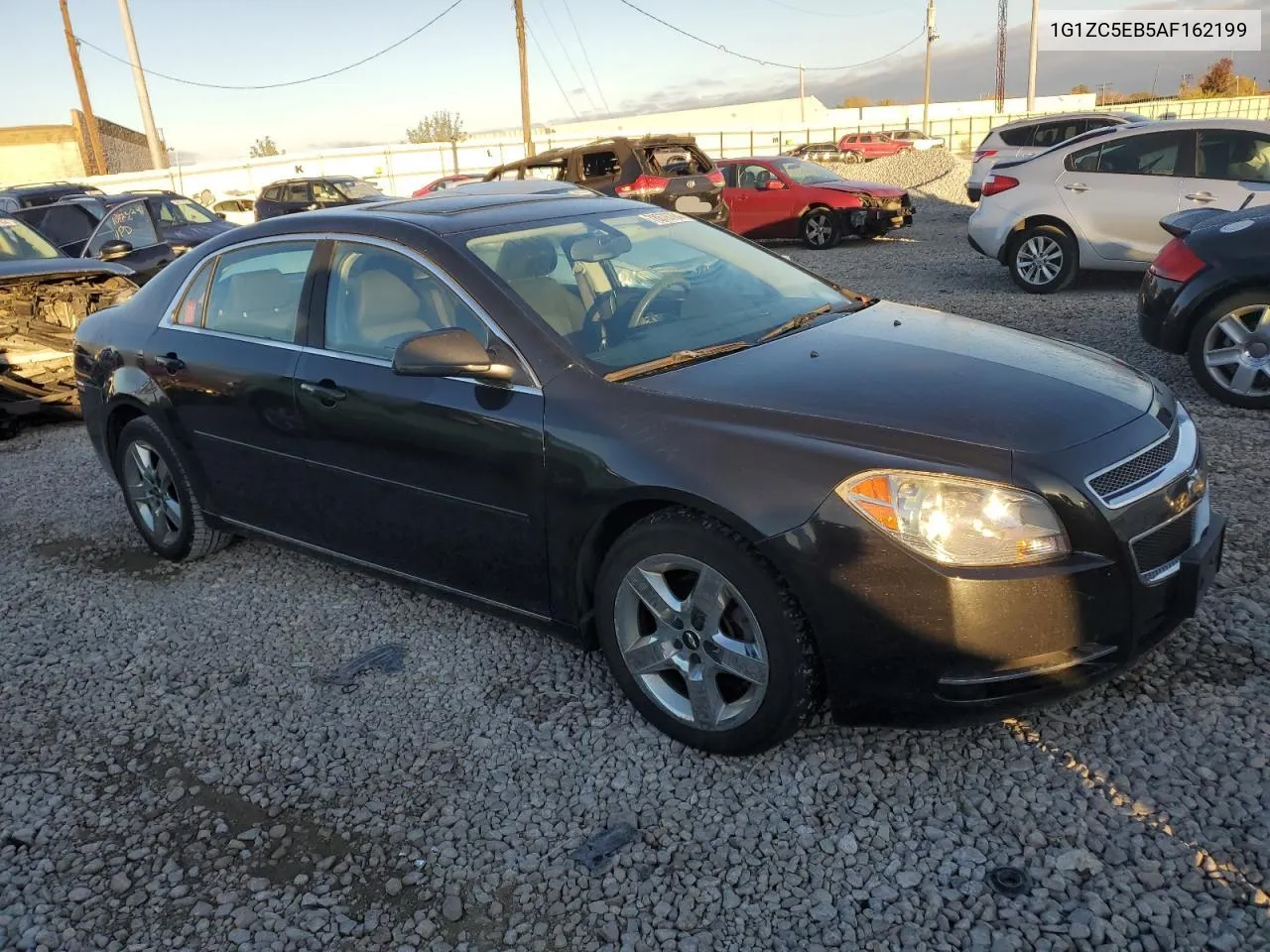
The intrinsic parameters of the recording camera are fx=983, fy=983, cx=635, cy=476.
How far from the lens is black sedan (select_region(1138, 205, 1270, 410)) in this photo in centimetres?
581

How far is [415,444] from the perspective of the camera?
3.50 m

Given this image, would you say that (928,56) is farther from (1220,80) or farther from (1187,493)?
(1187,493)

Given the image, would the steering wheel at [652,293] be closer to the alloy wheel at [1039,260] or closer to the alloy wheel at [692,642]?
the alloy wheel at [692,642]

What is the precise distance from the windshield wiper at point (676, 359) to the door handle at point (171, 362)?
92.9 inches

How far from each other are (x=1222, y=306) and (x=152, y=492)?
20.1ft

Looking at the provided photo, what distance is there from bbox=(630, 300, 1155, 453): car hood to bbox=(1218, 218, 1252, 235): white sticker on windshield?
11.0ft

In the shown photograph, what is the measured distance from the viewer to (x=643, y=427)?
2.96m

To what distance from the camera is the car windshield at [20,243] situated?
28.9ft

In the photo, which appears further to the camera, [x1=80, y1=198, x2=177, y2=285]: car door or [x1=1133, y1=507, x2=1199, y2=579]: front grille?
[x1=80, y1=198, x2=177, y2=285]: car door

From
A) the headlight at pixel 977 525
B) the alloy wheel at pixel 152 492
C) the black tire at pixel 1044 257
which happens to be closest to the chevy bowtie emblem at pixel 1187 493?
the headlight at pixel 977 525

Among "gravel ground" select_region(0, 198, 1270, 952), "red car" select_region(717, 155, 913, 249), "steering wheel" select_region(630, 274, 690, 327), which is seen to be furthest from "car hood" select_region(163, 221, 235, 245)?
"steering wheel" select_region(630, 274, 690, 327)

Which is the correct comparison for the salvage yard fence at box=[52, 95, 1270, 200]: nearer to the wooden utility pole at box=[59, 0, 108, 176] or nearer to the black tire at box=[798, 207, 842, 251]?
the wooden utility pole at box=[59, 0, 108, 176]

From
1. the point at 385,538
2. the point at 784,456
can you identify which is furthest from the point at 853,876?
the point at 385,538

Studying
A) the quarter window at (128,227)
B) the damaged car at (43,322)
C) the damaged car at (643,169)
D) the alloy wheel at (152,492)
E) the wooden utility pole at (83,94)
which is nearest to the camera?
the alloy wheel at (152,492)
